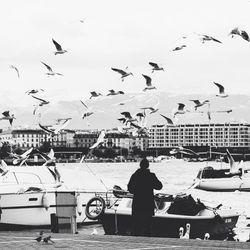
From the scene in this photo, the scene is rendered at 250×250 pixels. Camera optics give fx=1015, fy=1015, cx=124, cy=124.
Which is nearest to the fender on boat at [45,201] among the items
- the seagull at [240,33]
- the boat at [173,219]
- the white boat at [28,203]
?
the white boat at [28,203]

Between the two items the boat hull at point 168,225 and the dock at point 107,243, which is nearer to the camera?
the dock at point 107,243

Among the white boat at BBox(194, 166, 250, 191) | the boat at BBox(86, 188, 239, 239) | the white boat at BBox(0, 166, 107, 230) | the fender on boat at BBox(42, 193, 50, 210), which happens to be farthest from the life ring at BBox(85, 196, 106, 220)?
the white boat at BBox(194, 166, 250, 191)

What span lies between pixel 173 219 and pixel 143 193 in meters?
9.25

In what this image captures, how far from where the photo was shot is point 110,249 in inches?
733

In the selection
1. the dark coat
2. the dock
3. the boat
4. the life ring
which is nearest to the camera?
the dock

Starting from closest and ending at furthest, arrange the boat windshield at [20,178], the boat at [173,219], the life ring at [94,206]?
the boat at [173,219], the life ring at [94,206], the boat windshield at [20,178]

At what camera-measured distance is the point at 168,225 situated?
101 ft

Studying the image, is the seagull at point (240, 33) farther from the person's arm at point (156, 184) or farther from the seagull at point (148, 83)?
the seagull at point (148, 83)

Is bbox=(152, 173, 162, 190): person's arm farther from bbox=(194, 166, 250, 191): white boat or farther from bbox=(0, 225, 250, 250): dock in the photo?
bbox=(194, 166, 250, 191): white boat

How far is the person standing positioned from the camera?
2164cm

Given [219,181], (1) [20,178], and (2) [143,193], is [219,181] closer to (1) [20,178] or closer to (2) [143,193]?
(1) [20,178]

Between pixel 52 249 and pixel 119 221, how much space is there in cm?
1309

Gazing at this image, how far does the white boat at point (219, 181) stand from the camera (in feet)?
298

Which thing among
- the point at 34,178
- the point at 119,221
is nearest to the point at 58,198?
the point at 119,221
